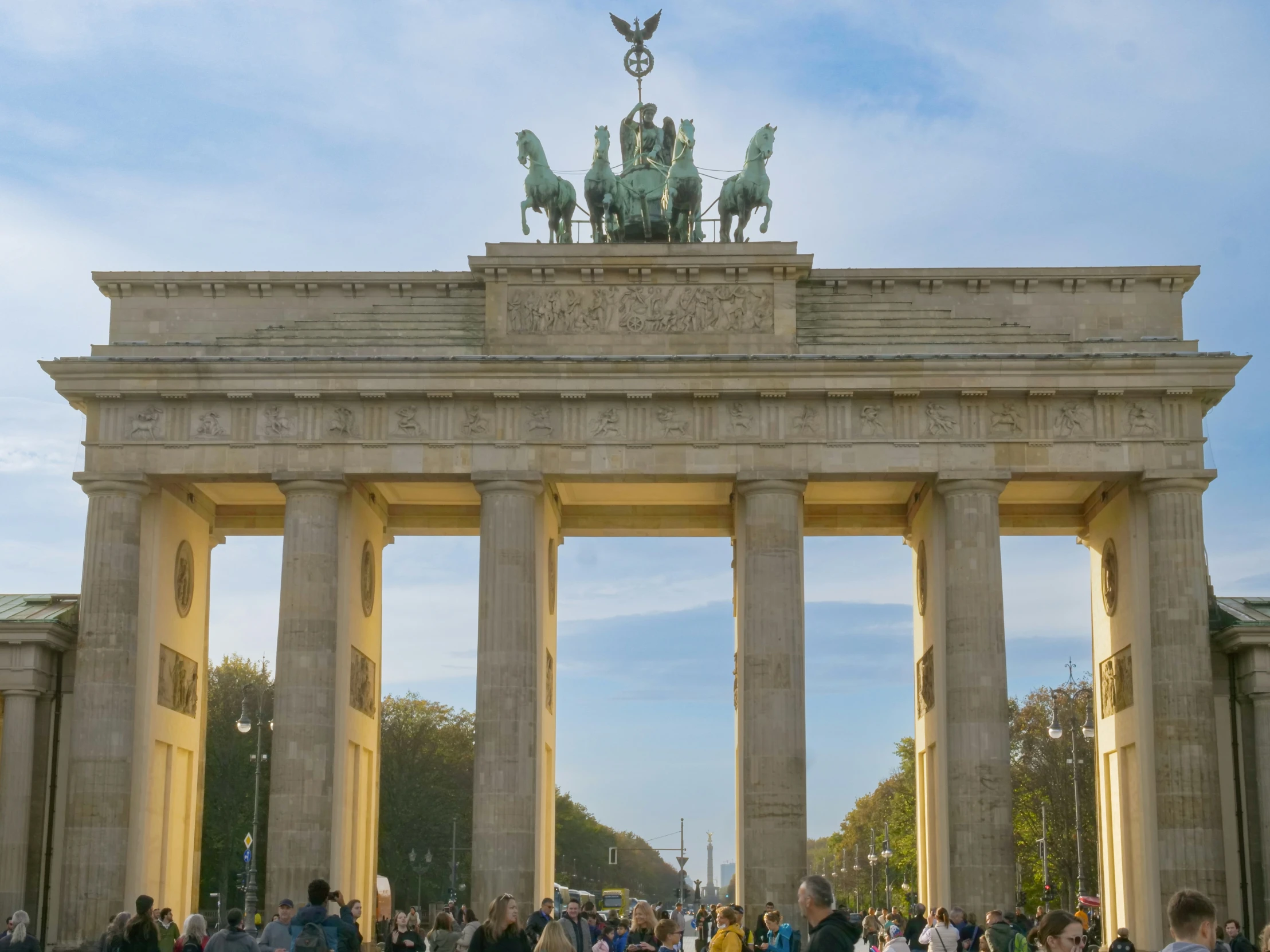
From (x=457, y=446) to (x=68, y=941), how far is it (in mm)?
15097

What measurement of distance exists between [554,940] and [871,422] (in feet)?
97.6

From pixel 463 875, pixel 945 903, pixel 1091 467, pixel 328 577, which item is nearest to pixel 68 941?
pixel 328 577

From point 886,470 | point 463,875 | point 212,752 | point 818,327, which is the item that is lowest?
point 463,875

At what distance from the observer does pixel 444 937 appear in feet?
71.2

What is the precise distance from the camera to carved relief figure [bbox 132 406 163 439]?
136 ft

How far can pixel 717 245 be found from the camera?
42406mm

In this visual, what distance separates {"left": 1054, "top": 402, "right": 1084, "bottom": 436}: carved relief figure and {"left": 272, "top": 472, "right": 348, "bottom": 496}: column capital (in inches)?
724

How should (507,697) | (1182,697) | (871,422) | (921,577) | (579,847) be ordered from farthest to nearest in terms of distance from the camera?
(579,847) < (921,577) < (871,422) < (507,697) < (1182,697)

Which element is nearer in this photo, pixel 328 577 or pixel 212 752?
pixel 328 577

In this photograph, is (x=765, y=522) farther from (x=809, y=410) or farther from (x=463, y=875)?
(x=463, y=875)

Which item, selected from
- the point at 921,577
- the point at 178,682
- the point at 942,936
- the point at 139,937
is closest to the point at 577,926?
the point at 942,936

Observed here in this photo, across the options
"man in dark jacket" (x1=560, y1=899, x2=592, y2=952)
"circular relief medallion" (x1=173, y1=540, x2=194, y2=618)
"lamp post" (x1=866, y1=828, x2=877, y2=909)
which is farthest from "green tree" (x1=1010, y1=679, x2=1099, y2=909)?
"man in dark jacket" (x1=560, y1=899, x2=592, y2=952)

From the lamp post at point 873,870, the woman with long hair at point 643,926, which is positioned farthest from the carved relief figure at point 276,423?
the lamp post at point 873,870

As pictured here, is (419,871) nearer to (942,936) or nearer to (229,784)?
(229,784)
